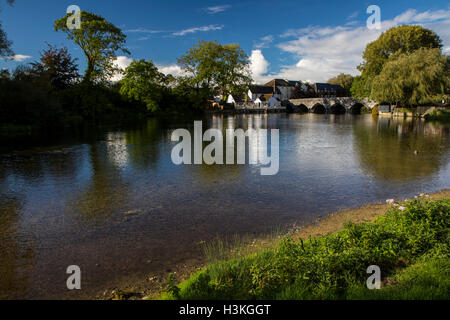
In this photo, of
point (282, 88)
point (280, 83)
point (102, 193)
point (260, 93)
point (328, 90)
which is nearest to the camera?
point (102, 193)

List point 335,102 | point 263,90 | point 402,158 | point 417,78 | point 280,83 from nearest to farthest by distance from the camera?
point 402,158 → point 417,78 → point 335,102 → point 263,90 → point 280,83

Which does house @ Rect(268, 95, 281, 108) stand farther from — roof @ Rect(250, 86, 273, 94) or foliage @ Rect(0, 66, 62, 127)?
foliage @ Rect(0, 66, 62, 127)

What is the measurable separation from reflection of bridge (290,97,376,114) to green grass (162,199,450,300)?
72226mm

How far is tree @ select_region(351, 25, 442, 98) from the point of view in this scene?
58531 mm

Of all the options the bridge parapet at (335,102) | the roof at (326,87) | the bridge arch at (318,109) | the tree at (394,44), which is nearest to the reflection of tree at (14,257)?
the tree at (394,44)

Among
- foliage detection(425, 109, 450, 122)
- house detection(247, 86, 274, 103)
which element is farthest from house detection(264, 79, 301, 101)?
foliage detection(425, 109, 450, 122)

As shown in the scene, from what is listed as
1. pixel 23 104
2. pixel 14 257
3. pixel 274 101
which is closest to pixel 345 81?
pixel 274 101

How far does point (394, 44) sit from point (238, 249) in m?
68.8

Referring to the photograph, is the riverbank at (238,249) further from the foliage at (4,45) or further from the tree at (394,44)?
the tree at (394,44)

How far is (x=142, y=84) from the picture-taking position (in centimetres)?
6006

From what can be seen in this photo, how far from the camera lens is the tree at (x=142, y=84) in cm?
5917

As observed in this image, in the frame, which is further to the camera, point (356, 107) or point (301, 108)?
point (301, 108)

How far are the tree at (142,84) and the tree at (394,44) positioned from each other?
41992 mm

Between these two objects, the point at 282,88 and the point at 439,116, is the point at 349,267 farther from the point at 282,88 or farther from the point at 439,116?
the point at 282,88
